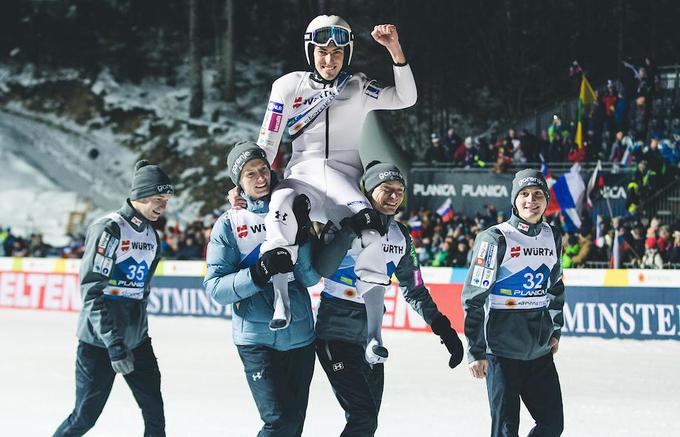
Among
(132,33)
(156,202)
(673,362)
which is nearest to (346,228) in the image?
(156,202)

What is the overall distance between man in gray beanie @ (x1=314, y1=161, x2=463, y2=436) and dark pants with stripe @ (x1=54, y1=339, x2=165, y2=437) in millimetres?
1202

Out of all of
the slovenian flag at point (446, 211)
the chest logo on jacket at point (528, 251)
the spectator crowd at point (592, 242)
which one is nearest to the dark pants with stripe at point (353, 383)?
the chest logo on jacket at point (528, 251)

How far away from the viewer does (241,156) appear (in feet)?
20.5

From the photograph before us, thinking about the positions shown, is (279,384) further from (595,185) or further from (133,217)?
(595,185)

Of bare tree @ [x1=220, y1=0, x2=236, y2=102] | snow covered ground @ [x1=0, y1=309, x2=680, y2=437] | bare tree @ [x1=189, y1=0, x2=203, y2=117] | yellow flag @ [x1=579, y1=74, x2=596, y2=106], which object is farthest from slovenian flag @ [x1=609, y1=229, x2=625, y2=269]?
bare tree @ [x1=189, y1=0, x2=203, y2=117]

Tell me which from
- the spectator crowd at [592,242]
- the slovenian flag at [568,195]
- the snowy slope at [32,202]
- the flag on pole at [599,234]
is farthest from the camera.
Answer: the snowy slope at [32,202]

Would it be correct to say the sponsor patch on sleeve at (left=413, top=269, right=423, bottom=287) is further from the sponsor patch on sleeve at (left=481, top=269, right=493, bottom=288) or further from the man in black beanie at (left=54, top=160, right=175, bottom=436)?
the man in black beanie at (left=54, top=160, right=175, bottom=436)

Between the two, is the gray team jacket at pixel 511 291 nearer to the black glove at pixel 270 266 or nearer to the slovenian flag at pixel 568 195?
the black glove at pixel 270 266

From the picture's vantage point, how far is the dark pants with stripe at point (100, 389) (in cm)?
698

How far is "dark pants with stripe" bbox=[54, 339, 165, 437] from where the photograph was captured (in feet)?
22.9

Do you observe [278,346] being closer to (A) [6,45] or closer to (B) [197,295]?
(B) [197,295]

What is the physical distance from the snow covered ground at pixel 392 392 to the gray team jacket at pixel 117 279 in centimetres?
225

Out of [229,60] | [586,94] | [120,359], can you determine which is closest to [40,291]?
[586,94]

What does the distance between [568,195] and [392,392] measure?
8159 millimetres
